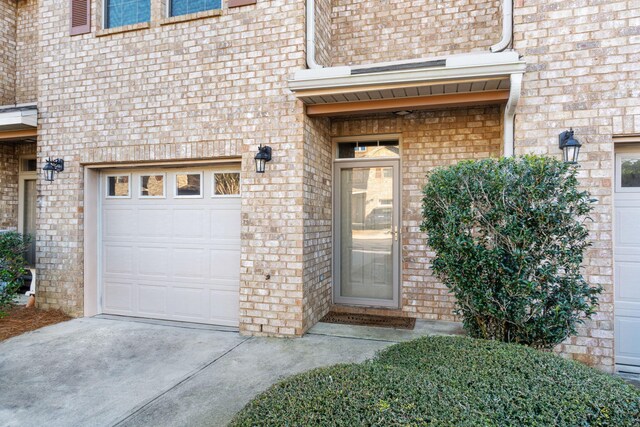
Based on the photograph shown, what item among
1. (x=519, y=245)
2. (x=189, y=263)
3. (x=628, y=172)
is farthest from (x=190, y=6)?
(x=628, y=172)

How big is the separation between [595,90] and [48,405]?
19.6ft

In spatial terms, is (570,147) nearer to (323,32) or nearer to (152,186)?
(323,32)

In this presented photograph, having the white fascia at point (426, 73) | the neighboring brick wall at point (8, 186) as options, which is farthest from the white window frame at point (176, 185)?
the neighboring brick wall at point (8, 186)

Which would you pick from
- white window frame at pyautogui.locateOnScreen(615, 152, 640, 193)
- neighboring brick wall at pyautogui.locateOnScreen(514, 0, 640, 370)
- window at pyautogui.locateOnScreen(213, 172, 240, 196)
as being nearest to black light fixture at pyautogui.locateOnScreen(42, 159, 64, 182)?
window at pyautogui.locateOnScreen(213, 172, 240, 196)

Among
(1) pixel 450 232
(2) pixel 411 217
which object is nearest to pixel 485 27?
(2) pixel 411 217

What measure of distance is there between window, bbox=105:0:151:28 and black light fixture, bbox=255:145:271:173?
8.96ft

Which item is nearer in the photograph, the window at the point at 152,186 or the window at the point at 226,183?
the window at the point at 226,183

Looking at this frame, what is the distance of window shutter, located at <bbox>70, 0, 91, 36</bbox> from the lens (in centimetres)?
553

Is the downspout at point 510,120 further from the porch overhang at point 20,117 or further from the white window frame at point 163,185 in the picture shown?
the porch overhang at point 20,117

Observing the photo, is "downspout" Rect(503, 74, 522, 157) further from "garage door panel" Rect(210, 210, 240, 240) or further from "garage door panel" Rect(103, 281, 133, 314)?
"garage door panel" Rect(103, 281, 133, 314)

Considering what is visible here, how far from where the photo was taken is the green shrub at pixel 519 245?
3.01 metres

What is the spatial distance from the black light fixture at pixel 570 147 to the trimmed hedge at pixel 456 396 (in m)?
2.17

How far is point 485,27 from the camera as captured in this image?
16.6ft

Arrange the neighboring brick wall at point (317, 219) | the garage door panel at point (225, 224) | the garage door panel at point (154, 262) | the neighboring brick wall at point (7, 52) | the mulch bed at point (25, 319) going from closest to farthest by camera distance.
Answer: the neighboring brick wall at point (317, 219), the mulch bed at point (25, 319), the garage door panel at point (225, 224), the garage door panel at point (154, 262), the neighboring brick wall at point (7, 52)
